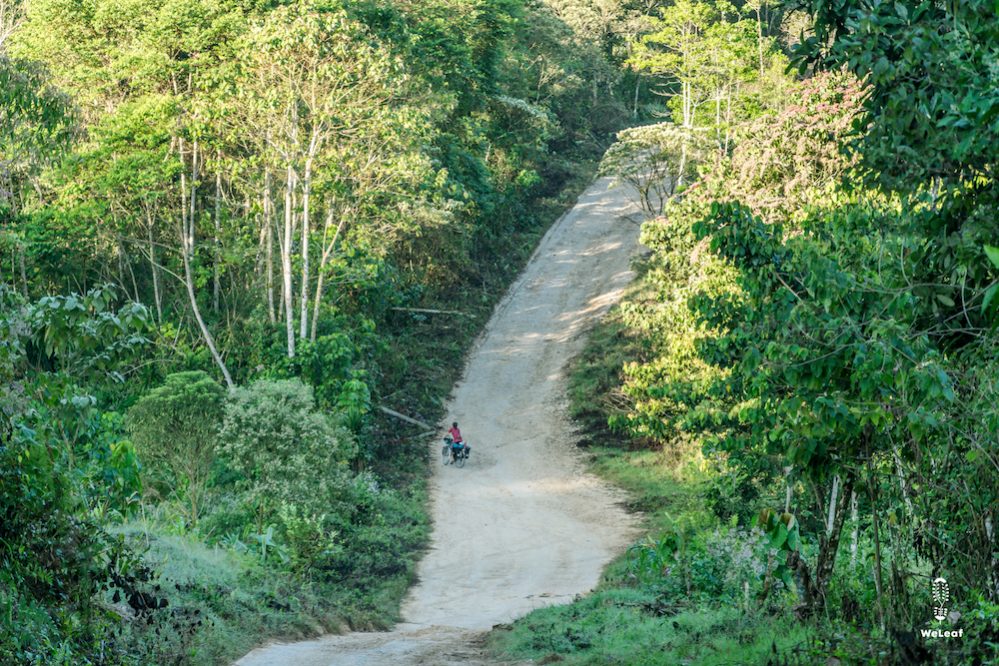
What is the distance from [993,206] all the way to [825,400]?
1655mm

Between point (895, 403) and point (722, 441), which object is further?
point (722, 441)

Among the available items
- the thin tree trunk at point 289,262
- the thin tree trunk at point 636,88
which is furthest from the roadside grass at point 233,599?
the thin tree trunk at point 636,88

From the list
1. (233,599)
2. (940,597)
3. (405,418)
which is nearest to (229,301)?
(405,418)

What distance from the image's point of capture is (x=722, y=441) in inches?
535

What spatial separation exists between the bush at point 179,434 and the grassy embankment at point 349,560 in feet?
5.10

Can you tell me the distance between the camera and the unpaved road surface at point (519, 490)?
1373cm

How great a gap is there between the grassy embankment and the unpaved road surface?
1.35ft

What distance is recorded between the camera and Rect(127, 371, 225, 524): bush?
18844 mm

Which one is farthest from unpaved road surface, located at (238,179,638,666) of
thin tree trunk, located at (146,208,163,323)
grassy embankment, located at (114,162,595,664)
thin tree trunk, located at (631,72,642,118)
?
thin tree trunk, located at (631,72,642,118)

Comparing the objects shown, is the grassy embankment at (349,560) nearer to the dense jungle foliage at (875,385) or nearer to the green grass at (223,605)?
the green grass at (223,605)

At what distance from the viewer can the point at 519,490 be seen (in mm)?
25297

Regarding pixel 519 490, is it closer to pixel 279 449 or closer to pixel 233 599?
pixel 279 449

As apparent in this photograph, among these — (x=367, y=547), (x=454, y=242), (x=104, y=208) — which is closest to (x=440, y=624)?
(x=367, y=547)

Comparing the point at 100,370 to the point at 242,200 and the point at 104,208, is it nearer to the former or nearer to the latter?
the point at 104,208
